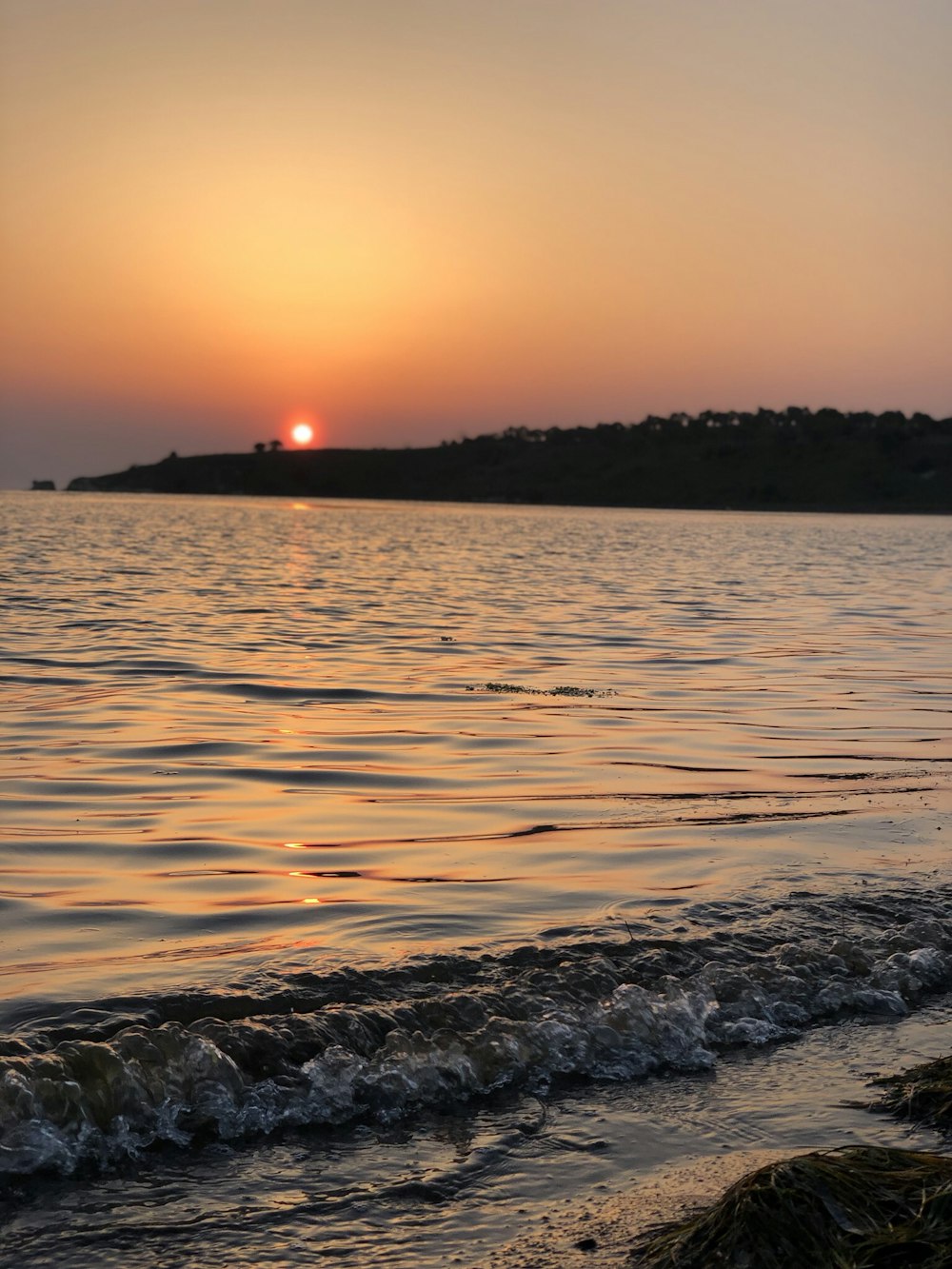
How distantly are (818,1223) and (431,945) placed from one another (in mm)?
3003

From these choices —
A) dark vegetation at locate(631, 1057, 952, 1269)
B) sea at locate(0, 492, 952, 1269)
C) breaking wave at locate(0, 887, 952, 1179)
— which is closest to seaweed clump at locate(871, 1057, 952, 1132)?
sea at locate(0, 492, 952, 1269)

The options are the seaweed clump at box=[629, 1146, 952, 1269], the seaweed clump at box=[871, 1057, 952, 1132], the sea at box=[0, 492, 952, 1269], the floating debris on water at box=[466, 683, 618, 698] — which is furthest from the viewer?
the floating debris on water at box=[466, 683, 618, 698]

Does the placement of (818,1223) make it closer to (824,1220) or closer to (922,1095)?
(824,1220)

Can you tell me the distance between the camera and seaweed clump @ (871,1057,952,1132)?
487 cm

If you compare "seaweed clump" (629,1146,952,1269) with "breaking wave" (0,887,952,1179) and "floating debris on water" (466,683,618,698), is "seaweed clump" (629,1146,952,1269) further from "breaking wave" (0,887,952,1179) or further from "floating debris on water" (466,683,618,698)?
"floating debris on water" (466,683,618,698)

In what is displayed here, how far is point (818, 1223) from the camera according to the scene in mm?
3895

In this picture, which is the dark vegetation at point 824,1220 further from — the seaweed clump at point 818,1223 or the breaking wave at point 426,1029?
the breaking wave at point 426,1029

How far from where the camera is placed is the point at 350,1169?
455cm

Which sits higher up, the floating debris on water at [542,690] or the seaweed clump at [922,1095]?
the floating debris on water at [542,690]

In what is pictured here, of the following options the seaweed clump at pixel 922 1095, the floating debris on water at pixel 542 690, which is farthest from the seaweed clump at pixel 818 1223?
the floating debris on water at pixel 542 690

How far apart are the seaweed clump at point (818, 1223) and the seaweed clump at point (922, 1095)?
0.76 metres

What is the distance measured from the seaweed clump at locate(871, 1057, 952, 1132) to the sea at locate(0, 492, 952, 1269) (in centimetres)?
12

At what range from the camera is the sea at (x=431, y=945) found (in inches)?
176

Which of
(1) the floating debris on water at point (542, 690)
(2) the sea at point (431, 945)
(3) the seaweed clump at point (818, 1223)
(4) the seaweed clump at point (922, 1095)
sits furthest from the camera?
(1) the floating debris on water at point (542, 690)
